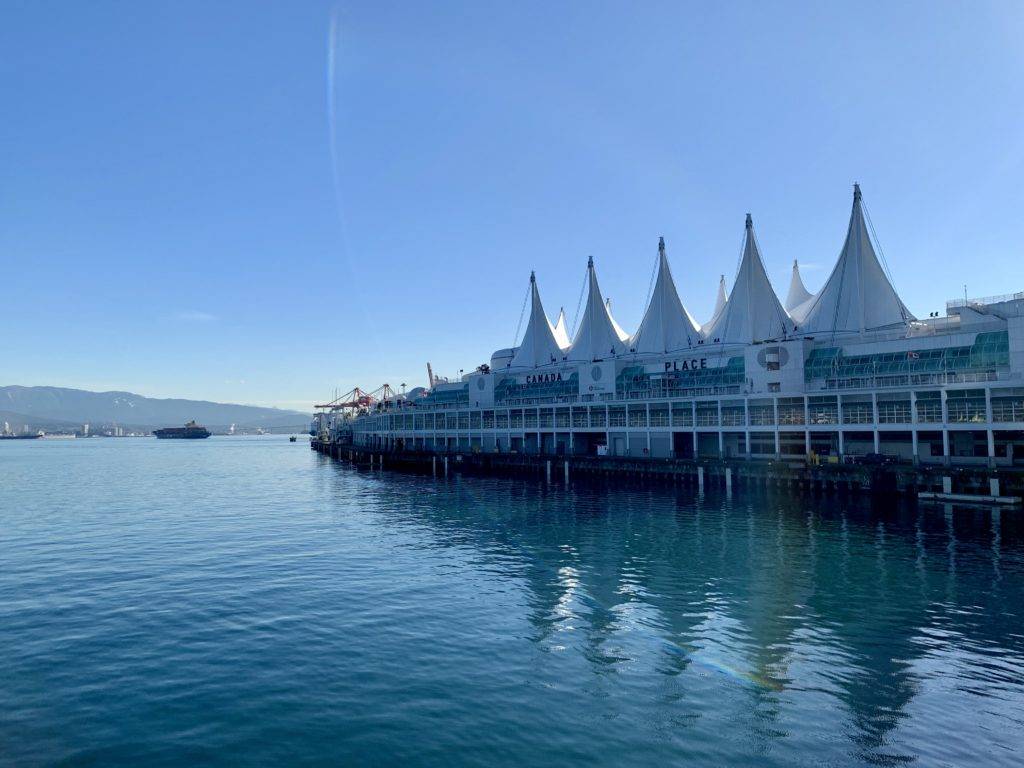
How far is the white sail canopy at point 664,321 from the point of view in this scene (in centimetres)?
8788

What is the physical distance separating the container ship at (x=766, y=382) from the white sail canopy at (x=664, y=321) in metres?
0.20

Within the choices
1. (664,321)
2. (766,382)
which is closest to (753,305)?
(664,321)

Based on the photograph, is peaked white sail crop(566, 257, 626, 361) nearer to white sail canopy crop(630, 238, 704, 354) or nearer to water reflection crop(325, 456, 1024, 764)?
white sail canopy crop(630, 238, 704, 354)

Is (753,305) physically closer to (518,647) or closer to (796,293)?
(796,293)

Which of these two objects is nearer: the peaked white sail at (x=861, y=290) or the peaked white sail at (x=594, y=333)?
the peaked white sail at (x=861, y=290)

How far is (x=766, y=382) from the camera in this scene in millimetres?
64625

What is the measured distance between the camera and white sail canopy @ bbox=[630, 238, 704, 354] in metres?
87.9

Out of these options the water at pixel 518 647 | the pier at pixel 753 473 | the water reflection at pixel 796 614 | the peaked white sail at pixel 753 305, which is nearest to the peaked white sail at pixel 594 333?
the peaked white sail at pixel 753 305

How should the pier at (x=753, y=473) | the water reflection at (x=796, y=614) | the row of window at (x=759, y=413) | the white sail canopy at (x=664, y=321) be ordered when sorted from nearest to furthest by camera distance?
the water reflection at (x=796, y=614) < the pier at (x=753, y=473) < the row of window at (x=759, y=413) < the white sail canopy at (x=664, y=321)

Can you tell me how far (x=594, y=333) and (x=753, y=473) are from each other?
44.3 m

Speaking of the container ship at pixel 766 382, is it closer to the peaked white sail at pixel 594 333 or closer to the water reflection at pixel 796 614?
the peaked white sail at pixel 594 333

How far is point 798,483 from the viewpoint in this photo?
54281 mm

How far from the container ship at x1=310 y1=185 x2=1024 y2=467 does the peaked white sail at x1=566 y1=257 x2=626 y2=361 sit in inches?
8.2

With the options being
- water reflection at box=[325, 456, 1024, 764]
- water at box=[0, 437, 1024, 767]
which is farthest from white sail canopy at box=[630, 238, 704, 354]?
water at box=[0, 437, 1024, 767]
